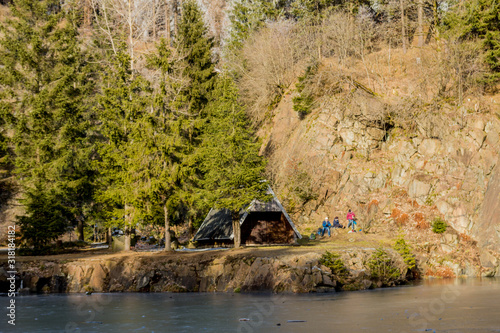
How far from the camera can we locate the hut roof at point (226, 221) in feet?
102

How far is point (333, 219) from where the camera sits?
40.0m

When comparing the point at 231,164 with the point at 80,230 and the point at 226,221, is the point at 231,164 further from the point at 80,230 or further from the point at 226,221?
the point at 80,230

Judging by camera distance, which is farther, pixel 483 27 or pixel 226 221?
pixel 483 27

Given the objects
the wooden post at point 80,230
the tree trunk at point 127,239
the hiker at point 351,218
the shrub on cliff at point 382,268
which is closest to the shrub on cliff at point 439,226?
the hiker at point 351,218

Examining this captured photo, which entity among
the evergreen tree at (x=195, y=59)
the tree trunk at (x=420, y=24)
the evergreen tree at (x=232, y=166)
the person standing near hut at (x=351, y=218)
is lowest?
the person standing near hut at (x=351, y=218)

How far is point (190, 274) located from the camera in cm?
2536

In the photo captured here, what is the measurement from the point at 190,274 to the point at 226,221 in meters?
7.22

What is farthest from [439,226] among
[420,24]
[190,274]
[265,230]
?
[420,24]

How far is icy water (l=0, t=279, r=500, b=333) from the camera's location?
14047 mm

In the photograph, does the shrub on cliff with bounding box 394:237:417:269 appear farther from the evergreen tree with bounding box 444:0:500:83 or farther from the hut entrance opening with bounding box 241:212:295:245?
the evergreen tree with bounding box 444:0:500:83

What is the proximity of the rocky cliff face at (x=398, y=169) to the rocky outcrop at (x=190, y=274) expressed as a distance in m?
10.3

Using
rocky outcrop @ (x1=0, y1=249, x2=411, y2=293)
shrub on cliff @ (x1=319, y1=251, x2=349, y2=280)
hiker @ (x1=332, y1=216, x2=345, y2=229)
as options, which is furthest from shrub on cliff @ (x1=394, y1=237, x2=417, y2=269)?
hiker @ (x1=332, y1=216, x2=345, y2=229)

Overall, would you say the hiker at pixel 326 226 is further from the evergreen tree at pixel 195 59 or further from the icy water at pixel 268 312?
the evergreen tree at pixel 195 59

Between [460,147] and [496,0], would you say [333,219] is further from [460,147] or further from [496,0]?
[496,0]
